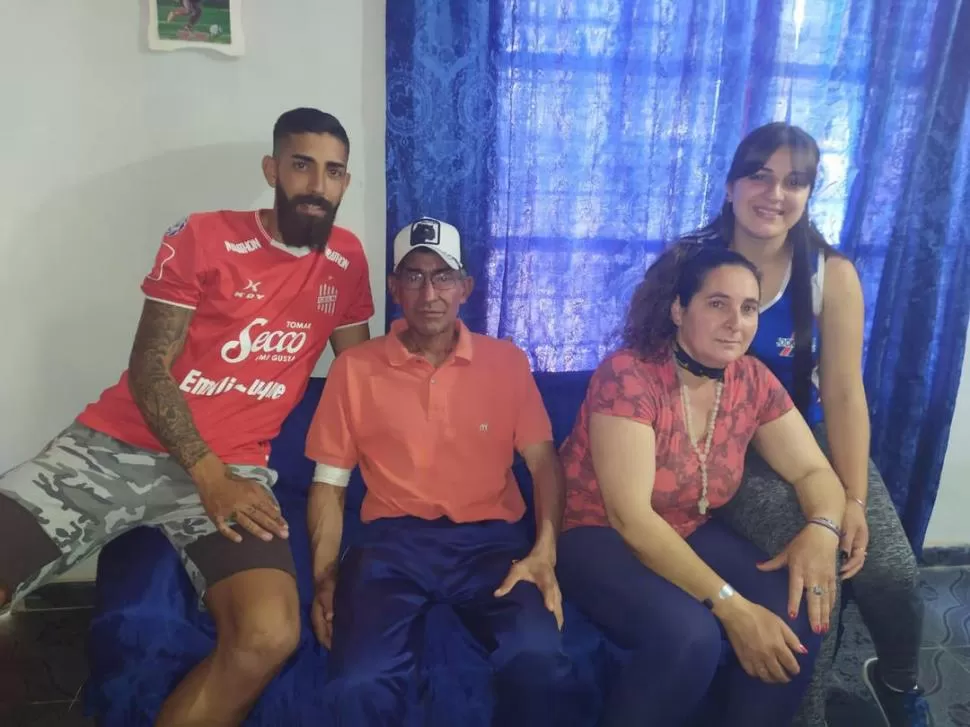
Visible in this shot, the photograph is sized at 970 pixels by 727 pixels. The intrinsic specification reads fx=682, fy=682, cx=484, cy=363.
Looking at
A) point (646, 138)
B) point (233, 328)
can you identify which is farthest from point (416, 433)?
point (646, 138)

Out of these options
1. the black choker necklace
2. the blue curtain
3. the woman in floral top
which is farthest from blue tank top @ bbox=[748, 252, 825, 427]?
the blue curtain

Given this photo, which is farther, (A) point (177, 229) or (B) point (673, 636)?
(A) point (177, 229)

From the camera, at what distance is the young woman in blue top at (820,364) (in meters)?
1.51

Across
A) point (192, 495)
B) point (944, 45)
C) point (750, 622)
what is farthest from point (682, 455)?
point (944, 45)

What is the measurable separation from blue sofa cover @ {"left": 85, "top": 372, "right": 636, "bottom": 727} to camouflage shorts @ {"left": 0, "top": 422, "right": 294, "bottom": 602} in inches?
2.0

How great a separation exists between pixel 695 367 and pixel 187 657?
115cm

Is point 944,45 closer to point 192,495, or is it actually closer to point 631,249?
point 631,249

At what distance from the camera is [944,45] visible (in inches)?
75.2

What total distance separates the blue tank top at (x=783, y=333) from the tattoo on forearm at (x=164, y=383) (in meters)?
1.34

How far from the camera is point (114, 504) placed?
1497mm

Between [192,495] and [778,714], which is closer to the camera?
[778,714]

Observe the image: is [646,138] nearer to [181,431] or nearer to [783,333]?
[783,333]

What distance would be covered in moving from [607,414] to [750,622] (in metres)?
0.46

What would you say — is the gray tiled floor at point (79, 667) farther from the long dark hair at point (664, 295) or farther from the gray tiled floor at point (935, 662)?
the long dark hair at point (664, 295)
